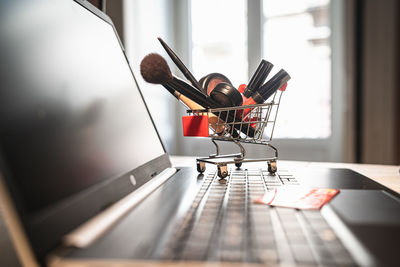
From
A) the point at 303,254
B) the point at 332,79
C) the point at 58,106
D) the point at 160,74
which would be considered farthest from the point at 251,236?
the point at 332,79

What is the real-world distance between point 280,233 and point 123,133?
33 cm

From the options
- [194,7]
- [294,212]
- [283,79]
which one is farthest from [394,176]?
[194,7]

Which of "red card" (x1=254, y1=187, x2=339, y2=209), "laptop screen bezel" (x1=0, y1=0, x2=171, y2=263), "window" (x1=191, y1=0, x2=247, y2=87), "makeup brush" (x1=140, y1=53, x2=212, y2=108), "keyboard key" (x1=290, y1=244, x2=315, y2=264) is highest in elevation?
"window" (x1=191, y1=0, x2=247, y2=87)

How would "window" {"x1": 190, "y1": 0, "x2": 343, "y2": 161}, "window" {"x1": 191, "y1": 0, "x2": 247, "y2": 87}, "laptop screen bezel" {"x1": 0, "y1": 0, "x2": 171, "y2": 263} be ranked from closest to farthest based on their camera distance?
"laptop screen bezel" {"x1": 0, "y1": 0, "x2": 171, "y2": 263} < "window" {"x1": 190, "y1": 0, "x2": 343, "y2": 161} < "window" {"x1": 191, "y1": 0, "x2": 247, "y2": 87}

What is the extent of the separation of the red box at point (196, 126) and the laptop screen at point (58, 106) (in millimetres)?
136

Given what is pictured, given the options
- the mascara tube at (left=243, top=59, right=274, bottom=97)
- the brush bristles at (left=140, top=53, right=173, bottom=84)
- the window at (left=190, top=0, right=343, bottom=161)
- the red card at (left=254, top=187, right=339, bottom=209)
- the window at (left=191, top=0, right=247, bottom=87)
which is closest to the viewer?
the red card at (left=254, top=187, right=339, bottom=209)

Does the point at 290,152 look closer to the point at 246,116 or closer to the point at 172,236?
the point at 246,116

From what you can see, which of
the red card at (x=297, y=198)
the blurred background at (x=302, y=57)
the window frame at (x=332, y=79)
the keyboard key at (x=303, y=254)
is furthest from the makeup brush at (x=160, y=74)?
the window frame at (x=332, y=79)

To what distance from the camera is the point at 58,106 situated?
0.35 m

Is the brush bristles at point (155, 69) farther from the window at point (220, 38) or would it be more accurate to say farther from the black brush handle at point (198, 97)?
the window at point (220, 38)

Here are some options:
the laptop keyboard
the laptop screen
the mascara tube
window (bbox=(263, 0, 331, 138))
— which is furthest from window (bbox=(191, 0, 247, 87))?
the laptop keyboard

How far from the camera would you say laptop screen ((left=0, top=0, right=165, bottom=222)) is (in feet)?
0.90

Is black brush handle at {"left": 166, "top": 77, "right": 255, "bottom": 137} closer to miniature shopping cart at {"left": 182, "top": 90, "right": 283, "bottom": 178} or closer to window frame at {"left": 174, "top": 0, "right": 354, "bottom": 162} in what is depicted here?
miniature shopping cart at {"left": 182, "top": 90, "right": 283, "bottom": 178}

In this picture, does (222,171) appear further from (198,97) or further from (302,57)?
(302,57)
